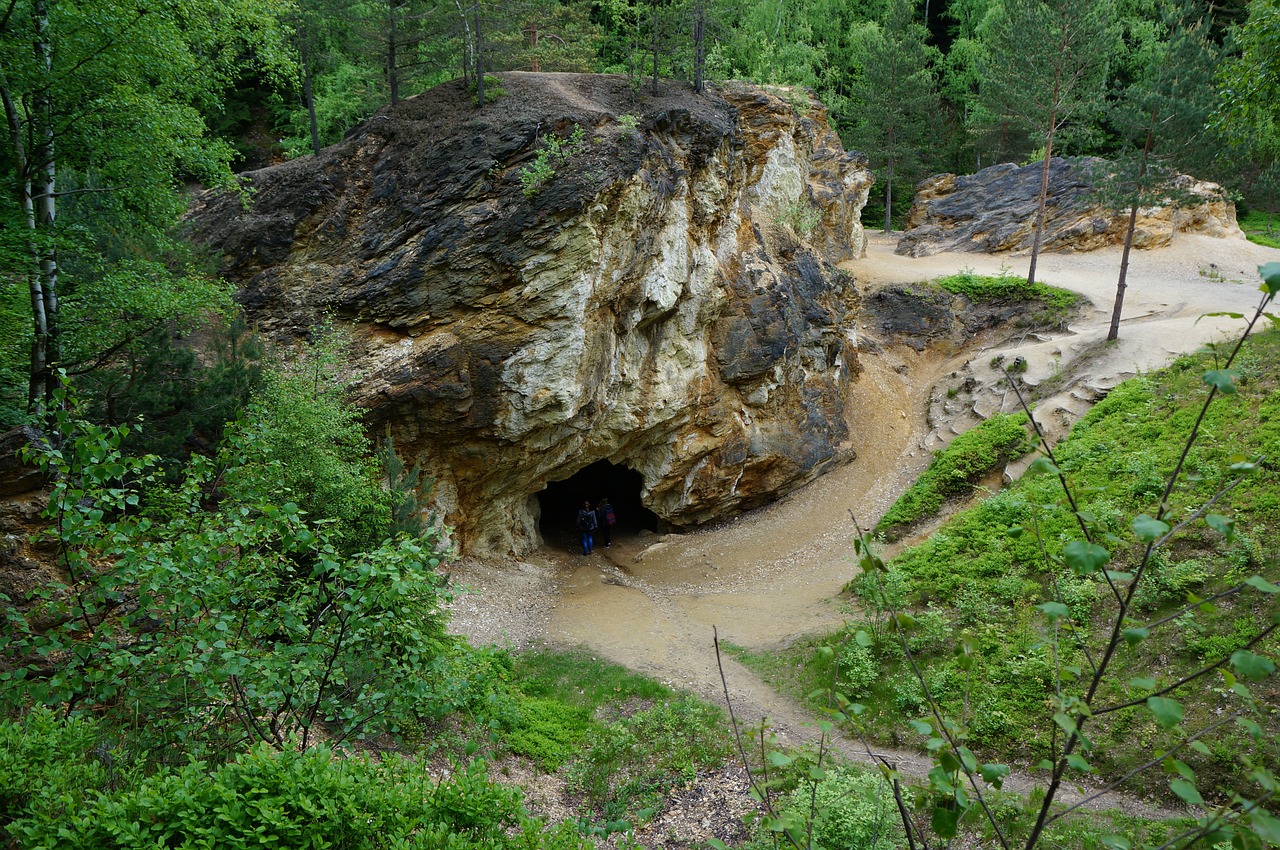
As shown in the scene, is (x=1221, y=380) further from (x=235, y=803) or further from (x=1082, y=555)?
(x=235, y=803)

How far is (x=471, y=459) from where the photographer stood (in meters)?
17.2

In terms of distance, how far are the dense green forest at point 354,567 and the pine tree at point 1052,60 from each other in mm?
120

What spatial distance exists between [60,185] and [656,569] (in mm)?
15128

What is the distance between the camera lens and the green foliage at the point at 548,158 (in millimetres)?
15797

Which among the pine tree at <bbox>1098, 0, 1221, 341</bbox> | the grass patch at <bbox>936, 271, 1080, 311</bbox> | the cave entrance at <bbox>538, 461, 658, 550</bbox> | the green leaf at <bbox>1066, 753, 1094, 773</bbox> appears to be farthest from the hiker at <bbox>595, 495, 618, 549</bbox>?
the green leaf at <bbox>1066, 753, 1094, 773</bbox>

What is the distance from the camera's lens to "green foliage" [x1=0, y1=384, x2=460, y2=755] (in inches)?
189

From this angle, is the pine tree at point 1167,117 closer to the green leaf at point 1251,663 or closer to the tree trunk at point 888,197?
the tree trunk at point 888,197

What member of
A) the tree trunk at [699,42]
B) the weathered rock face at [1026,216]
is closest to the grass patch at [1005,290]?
the weathered rock face at [1026,216]

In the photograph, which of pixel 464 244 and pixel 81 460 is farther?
pixel 464 244

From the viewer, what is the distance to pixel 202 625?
514cm

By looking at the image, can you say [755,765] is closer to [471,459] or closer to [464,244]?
[471,459]

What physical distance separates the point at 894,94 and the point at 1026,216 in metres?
9.91

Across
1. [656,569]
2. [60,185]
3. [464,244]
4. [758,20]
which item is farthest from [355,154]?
[758,20]

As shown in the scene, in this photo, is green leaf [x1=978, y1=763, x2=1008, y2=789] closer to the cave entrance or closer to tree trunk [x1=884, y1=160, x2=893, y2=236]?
the cave entrance
